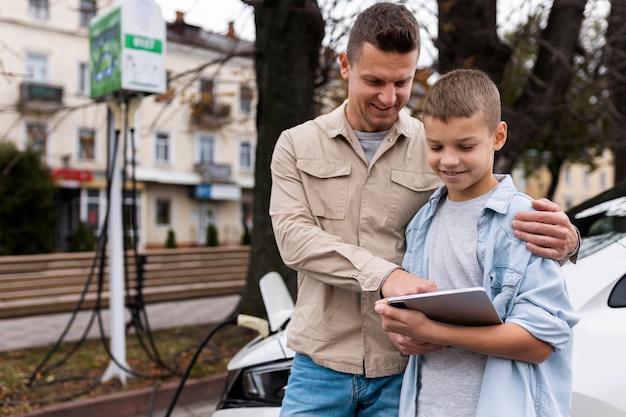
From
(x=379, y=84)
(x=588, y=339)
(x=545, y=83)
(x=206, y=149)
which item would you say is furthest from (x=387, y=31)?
(x=206, y=149)

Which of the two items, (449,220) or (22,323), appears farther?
(22,323)

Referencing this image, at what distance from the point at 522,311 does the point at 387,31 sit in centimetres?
80

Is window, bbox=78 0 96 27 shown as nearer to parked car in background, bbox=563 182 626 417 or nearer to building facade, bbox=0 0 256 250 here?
building facade, bbox=0 0 256 250

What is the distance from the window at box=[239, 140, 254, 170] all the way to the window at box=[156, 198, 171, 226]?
4.56 meters

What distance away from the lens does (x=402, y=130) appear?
5.66 feet

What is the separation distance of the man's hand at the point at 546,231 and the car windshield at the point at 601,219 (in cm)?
97

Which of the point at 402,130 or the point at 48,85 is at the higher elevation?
the point at 48,85

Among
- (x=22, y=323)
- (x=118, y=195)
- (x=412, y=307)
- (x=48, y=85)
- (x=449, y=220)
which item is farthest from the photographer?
(x=48, y=85)

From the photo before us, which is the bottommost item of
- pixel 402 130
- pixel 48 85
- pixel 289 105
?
pixel 402 130

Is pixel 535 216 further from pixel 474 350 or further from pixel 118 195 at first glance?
pixel 118 195

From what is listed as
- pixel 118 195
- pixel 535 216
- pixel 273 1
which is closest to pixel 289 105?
pixel 273 1

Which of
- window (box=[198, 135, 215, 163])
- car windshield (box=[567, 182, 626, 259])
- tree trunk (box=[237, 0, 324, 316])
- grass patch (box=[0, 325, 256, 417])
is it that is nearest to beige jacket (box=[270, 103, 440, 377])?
car windshield (box=[567, 182, 626, 259])

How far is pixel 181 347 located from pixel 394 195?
182 inches

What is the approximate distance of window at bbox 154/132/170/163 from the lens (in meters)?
27.7
